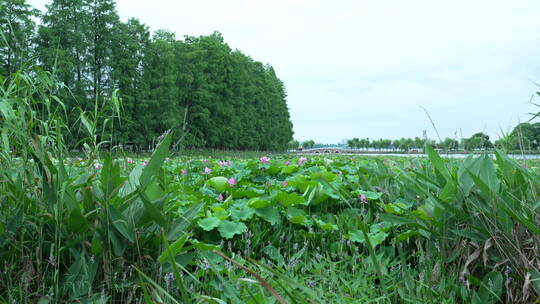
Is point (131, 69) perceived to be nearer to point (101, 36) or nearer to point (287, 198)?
point (101, 36)

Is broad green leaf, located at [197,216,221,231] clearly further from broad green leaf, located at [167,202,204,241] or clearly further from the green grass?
broad green leaf, located at [167,202,204,241]

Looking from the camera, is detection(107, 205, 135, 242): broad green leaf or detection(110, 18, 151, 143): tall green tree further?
detection(110, 18, 151, 143): tall green tree

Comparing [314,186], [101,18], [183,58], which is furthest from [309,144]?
[314,186]

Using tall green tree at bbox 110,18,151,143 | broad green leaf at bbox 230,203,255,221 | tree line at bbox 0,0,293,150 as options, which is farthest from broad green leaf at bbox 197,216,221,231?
tall green tree at bbox 110,18,151,143

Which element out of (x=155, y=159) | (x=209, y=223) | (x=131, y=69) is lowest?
(x=209, y=223)

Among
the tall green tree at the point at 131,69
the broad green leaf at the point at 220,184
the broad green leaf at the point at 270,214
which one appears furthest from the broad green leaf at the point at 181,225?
the tall green tree at the point at 131,69

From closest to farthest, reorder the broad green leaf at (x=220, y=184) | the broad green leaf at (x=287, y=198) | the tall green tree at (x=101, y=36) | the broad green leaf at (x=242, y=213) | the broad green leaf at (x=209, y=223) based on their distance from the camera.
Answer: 1. the broad green leaf at (x=209, y=223)
2. the broad green leaf at (x=242, y=213)
3. the broad green leaf at (x=287, y=198)
4. the broad green leaf at (x=220, y=184)
5. the tall green tree at (x=101, y=36)

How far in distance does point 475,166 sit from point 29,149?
2189 millimetres

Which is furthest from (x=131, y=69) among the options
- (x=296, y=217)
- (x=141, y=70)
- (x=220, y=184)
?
(x=296, y=217)

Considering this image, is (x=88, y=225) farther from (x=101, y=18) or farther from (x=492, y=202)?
(x=101, y=18)

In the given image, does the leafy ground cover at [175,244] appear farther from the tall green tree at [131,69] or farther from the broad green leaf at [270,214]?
the tall green tree at [131,69]

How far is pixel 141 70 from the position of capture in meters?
29.3

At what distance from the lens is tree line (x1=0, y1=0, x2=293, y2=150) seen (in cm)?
2294

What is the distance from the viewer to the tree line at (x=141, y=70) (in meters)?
22.9
